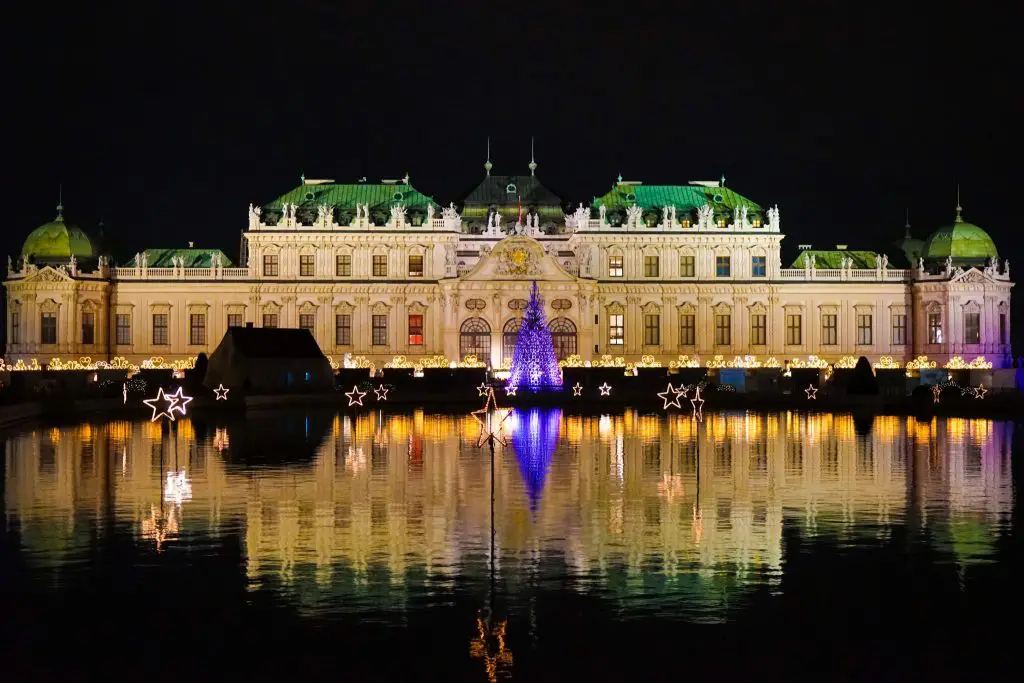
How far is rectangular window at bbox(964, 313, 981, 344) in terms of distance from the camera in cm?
10094

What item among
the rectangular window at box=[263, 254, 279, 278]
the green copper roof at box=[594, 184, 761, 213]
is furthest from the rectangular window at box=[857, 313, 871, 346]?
the rectangular window at box=[263, 254, 279, 278]

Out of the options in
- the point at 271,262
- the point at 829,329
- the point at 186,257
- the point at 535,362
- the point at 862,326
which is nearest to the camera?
the point at 535,362

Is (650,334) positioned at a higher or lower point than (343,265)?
lower

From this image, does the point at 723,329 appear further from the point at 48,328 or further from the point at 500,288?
the point at 48,328

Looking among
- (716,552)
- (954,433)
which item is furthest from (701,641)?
(954,433)

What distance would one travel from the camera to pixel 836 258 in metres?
107

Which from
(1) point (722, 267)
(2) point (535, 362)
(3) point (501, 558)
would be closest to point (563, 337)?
(1) point (722, 267)

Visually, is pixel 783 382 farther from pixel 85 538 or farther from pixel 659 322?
pixel 85 538

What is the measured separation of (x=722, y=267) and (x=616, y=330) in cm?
903

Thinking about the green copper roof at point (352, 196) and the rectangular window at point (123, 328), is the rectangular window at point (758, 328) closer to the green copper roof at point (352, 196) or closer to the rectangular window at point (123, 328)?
the green copper roof at point (352, 196)

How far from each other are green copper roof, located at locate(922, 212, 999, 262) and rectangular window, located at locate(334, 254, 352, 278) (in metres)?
42.6

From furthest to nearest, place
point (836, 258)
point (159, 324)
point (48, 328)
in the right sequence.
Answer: point (836, 258)
point (159, 324)
point (48, 328)

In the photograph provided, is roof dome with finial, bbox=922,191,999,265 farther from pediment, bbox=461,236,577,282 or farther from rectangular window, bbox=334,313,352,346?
rectangular window, bbox=334,313,352,346

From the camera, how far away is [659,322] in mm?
103000
